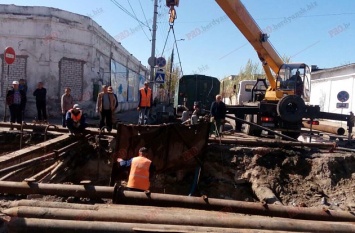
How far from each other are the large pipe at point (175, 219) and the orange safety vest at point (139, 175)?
1530 mm

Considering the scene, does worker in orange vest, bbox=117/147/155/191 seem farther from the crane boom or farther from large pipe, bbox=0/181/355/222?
→ the crane boom

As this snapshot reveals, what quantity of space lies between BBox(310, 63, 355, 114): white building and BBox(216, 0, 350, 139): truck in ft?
38.7

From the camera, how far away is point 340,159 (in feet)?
23.7

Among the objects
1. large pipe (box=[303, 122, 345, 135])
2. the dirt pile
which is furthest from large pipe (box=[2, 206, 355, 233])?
large pipe (box=[303, 122, 345, 135])

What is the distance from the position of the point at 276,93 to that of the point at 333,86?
17184 millimetres

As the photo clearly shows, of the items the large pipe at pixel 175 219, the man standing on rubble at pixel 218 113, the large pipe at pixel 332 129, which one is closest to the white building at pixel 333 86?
Answer: the large pipe at pixel 332 129

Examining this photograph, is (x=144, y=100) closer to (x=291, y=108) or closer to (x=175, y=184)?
(x=175, y=184)

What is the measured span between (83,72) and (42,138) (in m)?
6.89

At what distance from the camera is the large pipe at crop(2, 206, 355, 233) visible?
3391mm

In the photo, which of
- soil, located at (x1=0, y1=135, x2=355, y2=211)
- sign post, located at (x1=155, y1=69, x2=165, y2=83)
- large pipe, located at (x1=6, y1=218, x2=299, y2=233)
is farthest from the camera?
sign post, located at (x1=155, y1=69, x2=165, y2=83)

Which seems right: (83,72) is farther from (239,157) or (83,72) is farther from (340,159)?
(340,159)

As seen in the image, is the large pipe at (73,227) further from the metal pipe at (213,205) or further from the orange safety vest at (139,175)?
the orange safety vest at (139,175)

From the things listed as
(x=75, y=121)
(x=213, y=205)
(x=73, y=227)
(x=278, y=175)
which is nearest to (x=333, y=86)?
(x=278, y=175)

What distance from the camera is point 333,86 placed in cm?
2595
